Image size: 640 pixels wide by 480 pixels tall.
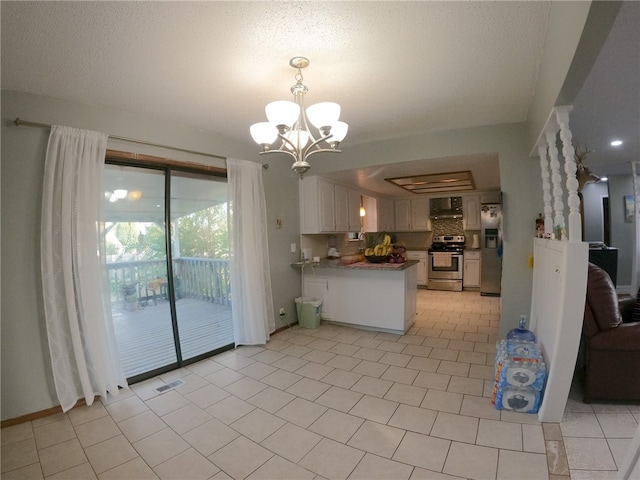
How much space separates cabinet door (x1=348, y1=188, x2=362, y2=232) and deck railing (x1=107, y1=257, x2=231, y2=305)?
2.35 meters

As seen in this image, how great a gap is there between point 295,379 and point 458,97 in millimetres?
2918

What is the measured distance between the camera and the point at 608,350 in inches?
79.4

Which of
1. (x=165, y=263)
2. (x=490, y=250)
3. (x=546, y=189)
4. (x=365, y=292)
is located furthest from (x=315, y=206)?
(x=490, y=250)

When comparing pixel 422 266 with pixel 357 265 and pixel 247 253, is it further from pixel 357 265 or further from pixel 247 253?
pixel 247 253

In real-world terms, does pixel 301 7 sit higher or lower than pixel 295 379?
higher

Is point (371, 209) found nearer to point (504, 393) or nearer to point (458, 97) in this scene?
point (458, 97)

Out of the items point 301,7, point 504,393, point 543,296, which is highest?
point 301,7

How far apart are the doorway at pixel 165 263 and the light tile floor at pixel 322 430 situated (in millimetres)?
467

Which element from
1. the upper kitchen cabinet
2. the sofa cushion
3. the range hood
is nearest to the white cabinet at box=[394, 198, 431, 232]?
the range hood

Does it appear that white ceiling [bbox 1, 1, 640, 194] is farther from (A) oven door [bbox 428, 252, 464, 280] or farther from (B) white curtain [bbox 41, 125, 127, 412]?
(A) oven door [bbox 428, 252, 464, 280]

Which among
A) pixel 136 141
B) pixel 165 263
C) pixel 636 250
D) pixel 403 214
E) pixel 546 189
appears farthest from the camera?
pixel 403 214

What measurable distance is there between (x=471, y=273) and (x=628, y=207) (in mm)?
3369

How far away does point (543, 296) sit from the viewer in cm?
238

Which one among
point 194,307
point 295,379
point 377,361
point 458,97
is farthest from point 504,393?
point 194,307
